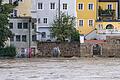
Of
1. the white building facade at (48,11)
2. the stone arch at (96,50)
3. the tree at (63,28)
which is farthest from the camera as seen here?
the white building facade at (48,11)

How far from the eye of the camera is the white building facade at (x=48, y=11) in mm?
112625

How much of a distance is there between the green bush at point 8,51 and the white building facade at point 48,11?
54.3 ft

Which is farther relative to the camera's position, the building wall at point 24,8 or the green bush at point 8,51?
the building wall at point 24,8

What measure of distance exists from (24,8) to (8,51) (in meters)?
12.3

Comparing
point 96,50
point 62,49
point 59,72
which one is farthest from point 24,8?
point 59,72

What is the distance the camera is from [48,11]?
113 m

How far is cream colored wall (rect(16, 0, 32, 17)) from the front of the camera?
343 ft

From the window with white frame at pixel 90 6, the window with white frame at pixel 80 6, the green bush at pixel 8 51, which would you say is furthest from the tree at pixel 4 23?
the window with white frame at pixel 90 6

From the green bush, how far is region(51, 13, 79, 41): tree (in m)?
12.6

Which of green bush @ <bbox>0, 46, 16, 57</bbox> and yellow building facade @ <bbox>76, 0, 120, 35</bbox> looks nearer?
green bush @ <bbox>0, 46, 16, 57</bbox>

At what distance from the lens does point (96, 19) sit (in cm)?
11900

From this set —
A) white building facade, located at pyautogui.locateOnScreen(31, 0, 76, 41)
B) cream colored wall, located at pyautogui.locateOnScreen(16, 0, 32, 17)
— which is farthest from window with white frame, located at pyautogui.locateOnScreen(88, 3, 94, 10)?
cream colored wall, located at pyautogui.locateOnScreen(16, 0, 32, 17)

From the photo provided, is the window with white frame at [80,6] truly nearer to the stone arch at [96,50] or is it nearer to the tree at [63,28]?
the tree at [63,28]

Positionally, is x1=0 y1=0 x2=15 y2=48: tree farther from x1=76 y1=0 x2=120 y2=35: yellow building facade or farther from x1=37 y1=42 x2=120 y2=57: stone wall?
x1=76 y1=0 x2=120 y2=35: yellow building facade
